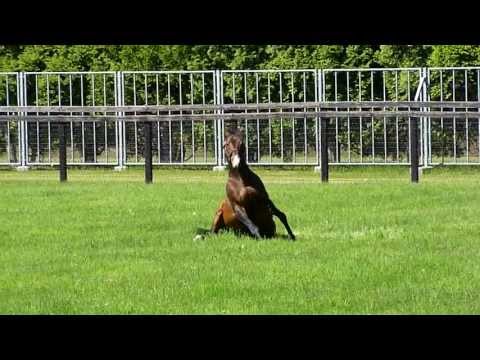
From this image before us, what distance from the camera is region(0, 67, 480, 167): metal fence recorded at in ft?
70.4

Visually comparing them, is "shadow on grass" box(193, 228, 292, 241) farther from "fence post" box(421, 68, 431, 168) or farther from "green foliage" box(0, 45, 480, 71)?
"green foliage" box(0, 45, 480, 71)

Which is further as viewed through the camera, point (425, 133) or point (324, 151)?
point (425, 133)

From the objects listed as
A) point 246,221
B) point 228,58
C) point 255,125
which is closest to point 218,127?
point 255,125

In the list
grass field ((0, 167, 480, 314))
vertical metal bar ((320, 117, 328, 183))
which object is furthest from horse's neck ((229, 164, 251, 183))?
vertical metal bar ((320, 117, 328, 183))

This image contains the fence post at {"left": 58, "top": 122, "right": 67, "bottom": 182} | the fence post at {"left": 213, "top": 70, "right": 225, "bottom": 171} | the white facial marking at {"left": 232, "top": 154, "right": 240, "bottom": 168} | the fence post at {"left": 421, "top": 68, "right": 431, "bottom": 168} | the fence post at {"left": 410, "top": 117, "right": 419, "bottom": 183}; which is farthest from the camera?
the fence post at {"left": 213, "top": 70, "right": 225, "bottom": 171}

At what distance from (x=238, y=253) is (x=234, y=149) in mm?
1473

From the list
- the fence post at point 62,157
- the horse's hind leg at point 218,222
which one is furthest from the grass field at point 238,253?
the fence post at point 62,157

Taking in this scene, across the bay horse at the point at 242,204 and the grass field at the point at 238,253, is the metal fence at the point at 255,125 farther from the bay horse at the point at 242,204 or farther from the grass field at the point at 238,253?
the bay horse at the point at 242,204

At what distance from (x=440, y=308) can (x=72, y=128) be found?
16798 millimetres

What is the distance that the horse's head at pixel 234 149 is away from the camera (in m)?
11.1

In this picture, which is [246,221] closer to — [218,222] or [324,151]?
[218,222]

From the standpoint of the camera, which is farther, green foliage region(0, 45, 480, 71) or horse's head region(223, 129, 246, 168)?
green foliage region(0, 45, 480, 71)

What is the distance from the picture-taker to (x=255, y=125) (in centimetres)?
2252
